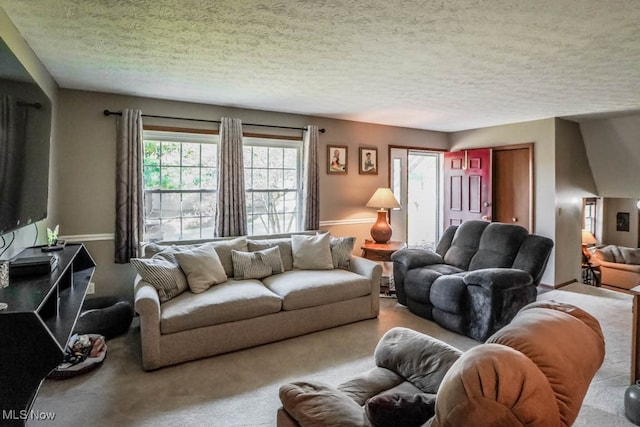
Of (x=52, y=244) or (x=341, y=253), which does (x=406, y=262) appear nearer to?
(x=341, y=253)

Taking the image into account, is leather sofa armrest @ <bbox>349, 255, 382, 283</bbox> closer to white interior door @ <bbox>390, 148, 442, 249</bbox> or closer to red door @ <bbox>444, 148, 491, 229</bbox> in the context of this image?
white interior door @ <bbox>390, 148, 442, 249</bbox>

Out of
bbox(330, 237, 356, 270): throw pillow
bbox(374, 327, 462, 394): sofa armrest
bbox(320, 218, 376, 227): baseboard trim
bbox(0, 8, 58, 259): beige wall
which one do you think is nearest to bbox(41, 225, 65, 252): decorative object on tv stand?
bbox(0, 8, 58, 259): beige wall

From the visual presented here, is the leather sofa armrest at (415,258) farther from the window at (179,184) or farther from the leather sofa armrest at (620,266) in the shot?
the leather sofa armrest at (620,266)

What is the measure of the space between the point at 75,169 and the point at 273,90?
2.18 meters

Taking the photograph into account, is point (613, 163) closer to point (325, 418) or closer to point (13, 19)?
point (325, 418)

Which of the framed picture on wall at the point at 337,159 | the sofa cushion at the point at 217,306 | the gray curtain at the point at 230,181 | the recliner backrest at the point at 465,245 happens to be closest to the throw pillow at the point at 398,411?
the sofa cushion at the point at 217,306

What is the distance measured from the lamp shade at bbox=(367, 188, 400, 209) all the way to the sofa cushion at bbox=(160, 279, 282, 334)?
2.21 metres

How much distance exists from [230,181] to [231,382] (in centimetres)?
228

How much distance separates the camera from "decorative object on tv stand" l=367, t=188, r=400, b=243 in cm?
482

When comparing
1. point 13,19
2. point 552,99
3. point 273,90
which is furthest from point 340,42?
point 552,99

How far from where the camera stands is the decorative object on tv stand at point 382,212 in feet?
→ 15.8

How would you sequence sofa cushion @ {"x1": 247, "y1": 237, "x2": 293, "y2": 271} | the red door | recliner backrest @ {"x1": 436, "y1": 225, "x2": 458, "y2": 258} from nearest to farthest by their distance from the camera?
sofa cushion @ {"x1": 247, "y1": 237, "x2": 293, "y2": 271}, recliner backrest @ {"x1": 436, "y1": 225, "x2": 458, "y2": 258}, the red door

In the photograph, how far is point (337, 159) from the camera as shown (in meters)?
5.01

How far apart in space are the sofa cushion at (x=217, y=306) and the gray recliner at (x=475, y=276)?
1568 mm
